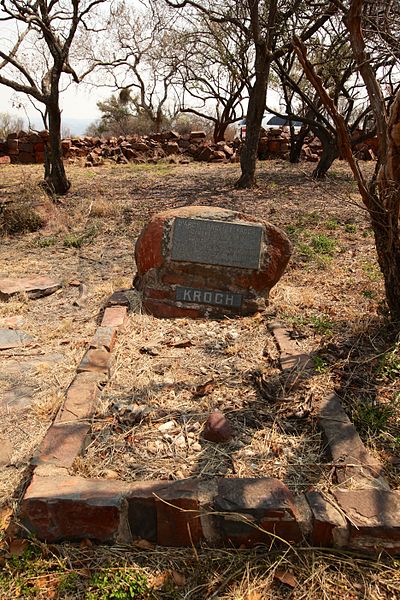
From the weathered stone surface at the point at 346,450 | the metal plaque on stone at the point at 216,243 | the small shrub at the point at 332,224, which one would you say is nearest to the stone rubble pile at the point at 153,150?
the small shrub at the point at 332,224

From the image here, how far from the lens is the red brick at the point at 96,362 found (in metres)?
2.91

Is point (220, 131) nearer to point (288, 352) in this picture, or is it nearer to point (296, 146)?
point (296, 146)

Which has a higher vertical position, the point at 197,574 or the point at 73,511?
the point at 73,511

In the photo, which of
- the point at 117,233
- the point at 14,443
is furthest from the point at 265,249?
the point at 117,233

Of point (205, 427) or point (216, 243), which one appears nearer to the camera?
point (205, 427)

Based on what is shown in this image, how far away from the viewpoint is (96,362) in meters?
2.99

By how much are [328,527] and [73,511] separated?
104 centimetres

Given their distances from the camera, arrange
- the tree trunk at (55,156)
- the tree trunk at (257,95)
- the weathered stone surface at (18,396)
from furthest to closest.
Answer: the tree trunk at (55,156)
the tree trunk at (257,95)
the weathered stone surface at (18,396)

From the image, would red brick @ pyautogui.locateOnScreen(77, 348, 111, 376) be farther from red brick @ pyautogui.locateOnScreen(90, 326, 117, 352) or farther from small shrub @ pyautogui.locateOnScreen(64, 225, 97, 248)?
small shrub @ pyautogui.locateOnScreen(64, 225, 97, 248)

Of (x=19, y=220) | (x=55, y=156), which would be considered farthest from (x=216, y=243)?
(x=55, y=156)

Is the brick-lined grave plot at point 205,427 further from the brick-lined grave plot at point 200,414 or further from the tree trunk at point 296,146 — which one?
the tree trunk at point 296,146

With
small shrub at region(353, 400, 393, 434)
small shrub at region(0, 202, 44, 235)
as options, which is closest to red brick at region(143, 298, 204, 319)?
small shrub at region(353, 400, 393, 434)

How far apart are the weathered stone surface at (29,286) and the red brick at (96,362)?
179 cm

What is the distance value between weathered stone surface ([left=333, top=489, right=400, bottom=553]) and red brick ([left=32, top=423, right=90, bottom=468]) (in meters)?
1.23
